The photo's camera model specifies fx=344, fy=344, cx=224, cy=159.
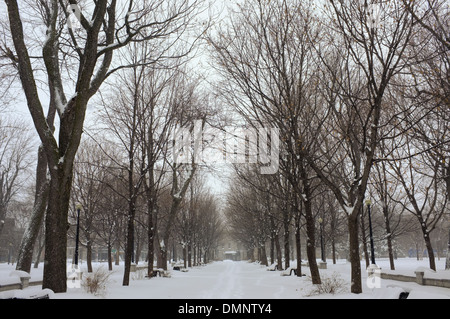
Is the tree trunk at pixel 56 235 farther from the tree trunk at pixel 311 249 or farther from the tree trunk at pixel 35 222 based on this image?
the tree trunk at pixel 311 249

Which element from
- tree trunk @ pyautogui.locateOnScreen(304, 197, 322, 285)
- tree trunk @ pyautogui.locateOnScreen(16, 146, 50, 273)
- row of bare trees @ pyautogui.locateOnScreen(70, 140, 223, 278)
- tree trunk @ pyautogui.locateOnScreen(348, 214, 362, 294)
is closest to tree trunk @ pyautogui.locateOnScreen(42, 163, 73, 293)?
row of bare trees @ pyautogui.locateOnScreen(70, 140, 223, 278)

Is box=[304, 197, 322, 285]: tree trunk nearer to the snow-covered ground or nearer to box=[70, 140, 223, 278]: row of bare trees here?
the snow-covered ground

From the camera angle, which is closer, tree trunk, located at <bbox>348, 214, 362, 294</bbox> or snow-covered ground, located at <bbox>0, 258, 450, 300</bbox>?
snow-covered ground, located at <bbox>0, 258, 450, 300</bbox>

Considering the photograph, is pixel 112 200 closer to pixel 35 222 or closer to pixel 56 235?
pixel 35 222

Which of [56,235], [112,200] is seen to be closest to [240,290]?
[56,235]

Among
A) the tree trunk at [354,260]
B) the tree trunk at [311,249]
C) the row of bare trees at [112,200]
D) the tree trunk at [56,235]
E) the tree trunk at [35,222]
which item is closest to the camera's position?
the tree trunk at [56,235]

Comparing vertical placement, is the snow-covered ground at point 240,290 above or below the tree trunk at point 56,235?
below

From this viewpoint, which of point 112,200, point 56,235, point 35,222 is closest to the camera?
point 56,235

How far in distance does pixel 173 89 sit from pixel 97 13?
29.2ft

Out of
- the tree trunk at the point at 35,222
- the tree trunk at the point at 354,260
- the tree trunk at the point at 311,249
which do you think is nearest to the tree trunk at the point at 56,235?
the tree trunk at the point at 35,222

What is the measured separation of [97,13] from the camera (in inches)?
337

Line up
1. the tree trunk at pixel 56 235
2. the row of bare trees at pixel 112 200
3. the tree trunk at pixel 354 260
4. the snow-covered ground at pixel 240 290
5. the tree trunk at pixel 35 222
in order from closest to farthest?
the snow-covered ground at pixel 240 290 → the tree trunk at pixel 56 235 → the tree trunk at pixel 354 260 → the tree trunk at pixel 35 222 → the row of bare trees at pixel 112 200

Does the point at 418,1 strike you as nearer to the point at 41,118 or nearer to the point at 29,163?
the point at 41,118

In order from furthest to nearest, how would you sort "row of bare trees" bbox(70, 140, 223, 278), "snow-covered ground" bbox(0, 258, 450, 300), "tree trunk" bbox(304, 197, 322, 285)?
1. "row of bare trees" bbox(70, 140, 223, 278)
2. "tree trunk" bbox(304, 197, 322, 285)
3. "snow-covered ground" bbox(0, 258, 450, 300)
